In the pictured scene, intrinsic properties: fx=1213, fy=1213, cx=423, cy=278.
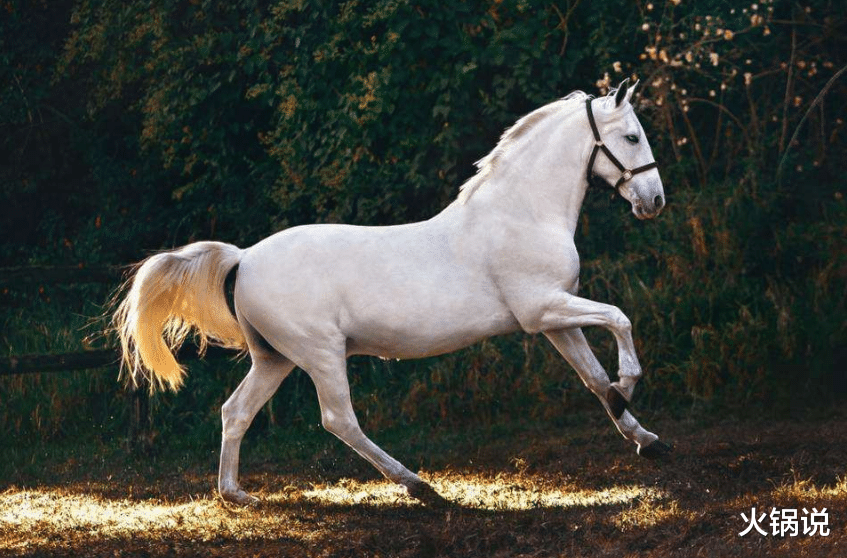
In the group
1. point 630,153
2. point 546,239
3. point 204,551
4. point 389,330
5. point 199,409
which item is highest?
point 630,153

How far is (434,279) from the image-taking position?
641cm

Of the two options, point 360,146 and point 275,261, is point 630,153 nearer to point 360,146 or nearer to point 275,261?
point 275,261

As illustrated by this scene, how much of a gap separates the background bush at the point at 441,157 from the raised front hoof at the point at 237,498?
106 inches

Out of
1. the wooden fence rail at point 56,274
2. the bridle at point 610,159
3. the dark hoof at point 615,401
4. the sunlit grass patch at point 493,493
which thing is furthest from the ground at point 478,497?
the bridle at point 610,159

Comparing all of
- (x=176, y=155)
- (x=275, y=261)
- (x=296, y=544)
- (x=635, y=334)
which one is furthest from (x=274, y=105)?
(x=296, y=544)

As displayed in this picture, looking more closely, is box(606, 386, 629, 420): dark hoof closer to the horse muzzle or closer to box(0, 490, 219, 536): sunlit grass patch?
the horse muzzle

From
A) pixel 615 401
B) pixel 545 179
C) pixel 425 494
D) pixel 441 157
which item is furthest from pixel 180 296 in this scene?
pixel 441 157

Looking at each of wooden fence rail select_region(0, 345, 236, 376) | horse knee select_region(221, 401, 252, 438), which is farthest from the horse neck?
wooden fence rail select_region(0, 345, 236, 376)

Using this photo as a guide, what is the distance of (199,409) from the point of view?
31.9ft

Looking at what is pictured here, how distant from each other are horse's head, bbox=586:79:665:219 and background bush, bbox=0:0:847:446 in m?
2.79

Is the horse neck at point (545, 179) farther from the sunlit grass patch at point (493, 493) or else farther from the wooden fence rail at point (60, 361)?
the wooden fence rail at point (60, 361)

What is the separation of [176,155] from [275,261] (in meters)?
5.68

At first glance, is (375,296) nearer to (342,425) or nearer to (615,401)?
(342,425)

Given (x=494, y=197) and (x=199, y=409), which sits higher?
(x=494, y=197)
